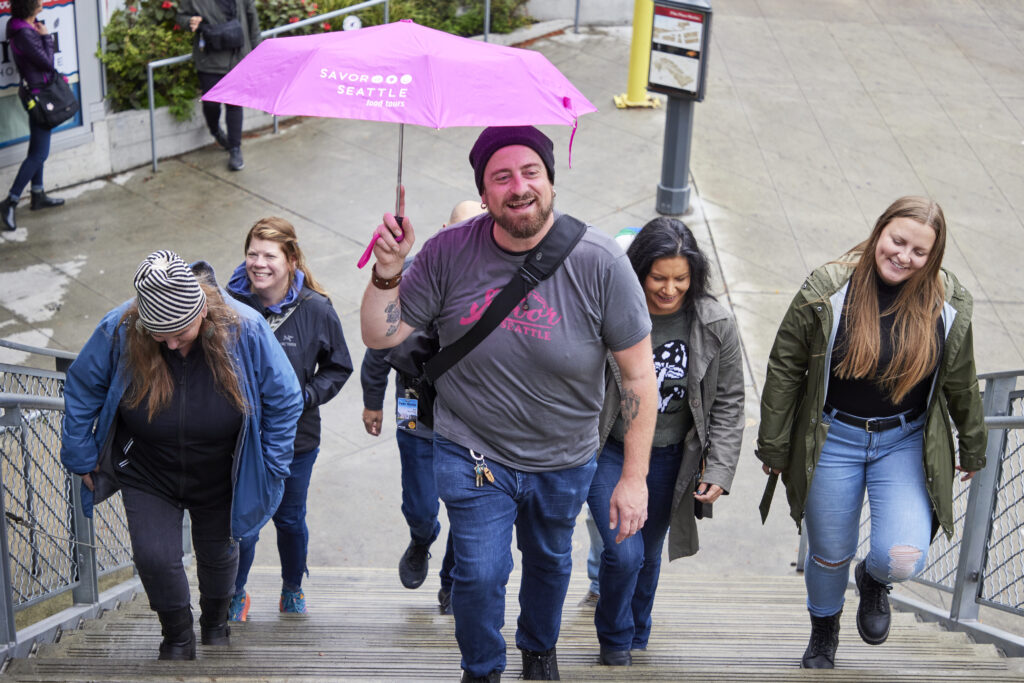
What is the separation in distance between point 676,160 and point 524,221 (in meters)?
7.24

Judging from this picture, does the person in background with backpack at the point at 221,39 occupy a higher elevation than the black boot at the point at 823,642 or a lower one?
higher

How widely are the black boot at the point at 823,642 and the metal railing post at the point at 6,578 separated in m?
2.99

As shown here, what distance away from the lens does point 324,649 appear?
471 cm

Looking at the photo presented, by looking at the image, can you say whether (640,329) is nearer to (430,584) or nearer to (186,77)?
(430,584)

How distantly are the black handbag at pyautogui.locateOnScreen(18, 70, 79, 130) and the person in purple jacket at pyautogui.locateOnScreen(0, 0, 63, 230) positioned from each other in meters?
0.03

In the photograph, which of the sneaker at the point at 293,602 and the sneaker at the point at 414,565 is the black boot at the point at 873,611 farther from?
the sneaker at the point at 293,602

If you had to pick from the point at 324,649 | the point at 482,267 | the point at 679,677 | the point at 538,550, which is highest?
the point at 482,267

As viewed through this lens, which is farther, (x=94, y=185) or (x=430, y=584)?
(x=94, y=185)

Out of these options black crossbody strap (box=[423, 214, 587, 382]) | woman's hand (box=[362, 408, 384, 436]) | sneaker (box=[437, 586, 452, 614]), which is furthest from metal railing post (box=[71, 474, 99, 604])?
black crossbody strap (box=[423, 214, 587, 382])

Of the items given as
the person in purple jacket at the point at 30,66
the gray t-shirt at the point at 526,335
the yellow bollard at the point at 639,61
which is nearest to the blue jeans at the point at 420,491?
the gray t-shirt at the point at 526,335

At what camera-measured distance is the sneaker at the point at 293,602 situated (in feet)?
18.3

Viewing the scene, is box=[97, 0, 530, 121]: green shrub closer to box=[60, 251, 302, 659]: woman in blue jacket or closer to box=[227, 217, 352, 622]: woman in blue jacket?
box=[227, 217, 352, 622]: woman in blue jacket

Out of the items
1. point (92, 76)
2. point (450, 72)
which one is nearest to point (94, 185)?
point (92, 76)

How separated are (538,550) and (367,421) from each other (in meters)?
1.50
